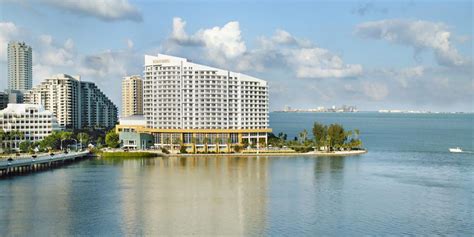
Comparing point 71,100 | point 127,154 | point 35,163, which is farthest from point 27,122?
point 35,163

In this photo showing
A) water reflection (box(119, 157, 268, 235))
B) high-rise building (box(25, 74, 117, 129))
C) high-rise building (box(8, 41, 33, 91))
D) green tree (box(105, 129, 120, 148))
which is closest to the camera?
water reflection (box(119, 157, 268, 235))

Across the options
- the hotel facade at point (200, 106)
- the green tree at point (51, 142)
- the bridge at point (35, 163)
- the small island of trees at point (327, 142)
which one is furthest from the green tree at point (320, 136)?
the green tree at point (51, 142)

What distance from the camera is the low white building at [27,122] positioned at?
76000mm

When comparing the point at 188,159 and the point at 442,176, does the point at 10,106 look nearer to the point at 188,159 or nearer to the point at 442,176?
the point at 188,159

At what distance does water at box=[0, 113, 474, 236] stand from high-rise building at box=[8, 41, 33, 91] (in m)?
87.2

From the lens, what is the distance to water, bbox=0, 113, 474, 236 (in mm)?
28031

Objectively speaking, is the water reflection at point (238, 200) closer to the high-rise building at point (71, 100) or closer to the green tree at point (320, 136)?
the green tree at point (320, 136)

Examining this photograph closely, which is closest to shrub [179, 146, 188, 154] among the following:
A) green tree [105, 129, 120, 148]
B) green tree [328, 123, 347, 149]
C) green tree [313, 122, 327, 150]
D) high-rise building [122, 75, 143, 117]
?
green tree [105, 129, 120, 148]

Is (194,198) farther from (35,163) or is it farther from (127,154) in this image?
(127,154)

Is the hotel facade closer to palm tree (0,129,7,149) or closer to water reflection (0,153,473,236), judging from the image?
water reflection (0,153,473,236)

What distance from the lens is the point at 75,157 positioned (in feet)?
211

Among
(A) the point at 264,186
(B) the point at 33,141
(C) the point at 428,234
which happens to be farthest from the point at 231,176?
(B) the point at 33,141

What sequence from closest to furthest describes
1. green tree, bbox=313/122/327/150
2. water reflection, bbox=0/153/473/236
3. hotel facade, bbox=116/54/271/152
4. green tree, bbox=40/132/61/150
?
1. water reflection, bbox=0/153/473/236
2. green tree, bbox=313/122/327/150
3. green tree, bbox=40/132/61/150
4. hotel facade, bbox=116/54/271/152

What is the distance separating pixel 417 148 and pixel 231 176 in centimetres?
4006
